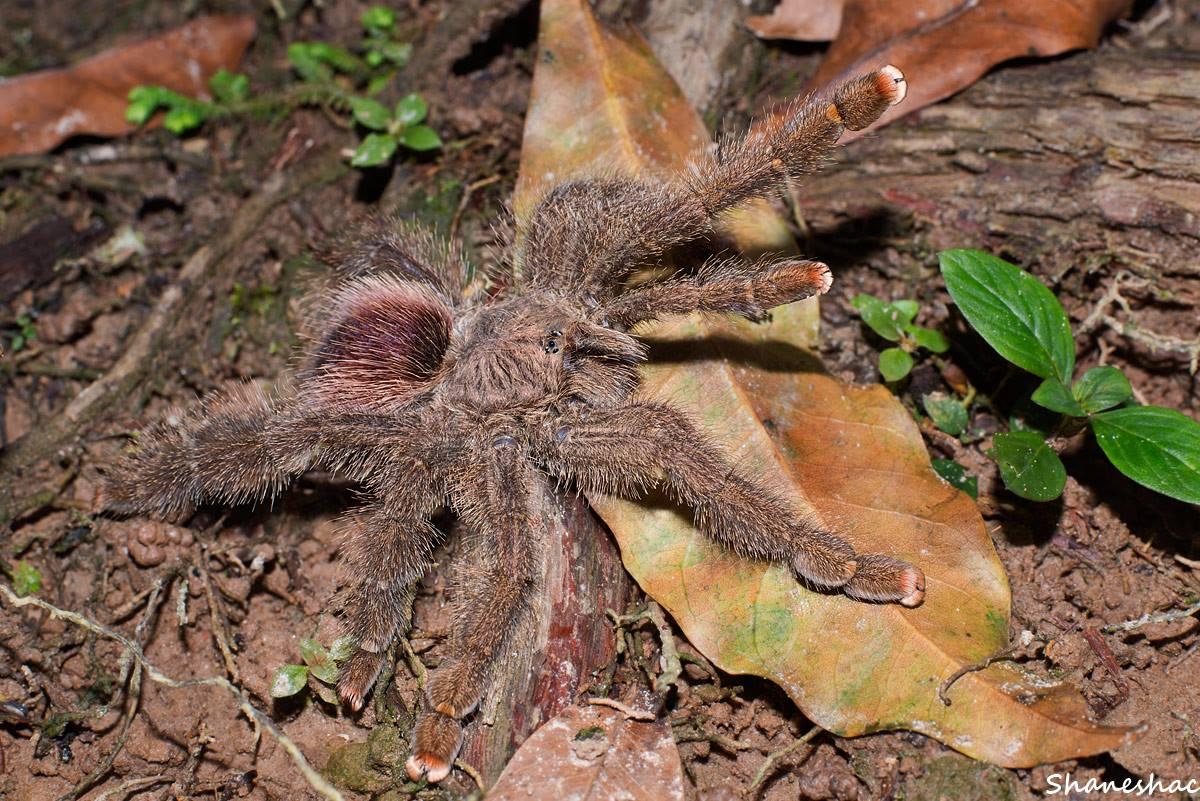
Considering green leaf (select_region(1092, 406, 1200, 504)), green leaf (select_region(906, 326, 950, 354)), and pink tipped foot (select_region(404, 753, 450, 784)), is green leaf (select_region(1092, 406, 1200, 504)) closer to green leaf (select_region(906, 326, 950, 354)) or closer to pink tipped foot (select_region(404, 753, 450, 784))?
green leaf (select_region(906, 326, 950, 354))

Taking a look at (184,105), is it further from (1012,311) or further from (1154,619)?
(1154,619)

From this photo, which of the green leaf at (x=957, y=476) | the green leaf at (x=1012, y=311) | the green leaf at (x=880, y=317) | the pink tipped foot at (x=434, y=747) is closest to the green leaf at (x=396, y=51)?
the green leaf at (x=880, y=317)

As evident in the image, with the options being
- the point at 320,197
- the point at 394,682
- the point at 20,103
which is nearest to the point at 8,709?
the point at 394,682

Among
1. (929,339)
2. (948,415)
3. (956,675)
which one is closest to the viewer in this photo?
(956,675)

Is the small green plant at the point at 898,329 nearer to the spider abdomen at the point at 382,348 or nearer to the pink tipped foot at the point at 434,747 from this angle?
the spider abdomen at the point at 382,348

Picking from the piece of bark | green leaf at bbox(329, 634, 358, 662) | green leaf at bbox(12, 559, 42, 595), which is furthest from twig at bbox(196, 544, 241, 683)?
the piece of bark

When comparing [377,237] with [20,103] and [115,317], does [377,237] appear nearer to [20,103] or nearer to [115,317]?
[115,317]

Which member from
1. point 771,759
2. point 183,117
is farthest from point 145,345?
point 771,759

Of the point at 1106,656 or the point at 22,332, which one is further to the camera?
the point at 22,332
